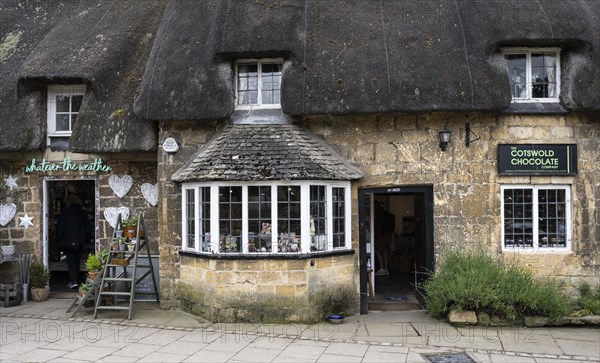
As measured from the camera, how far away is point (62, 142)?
1116 cm

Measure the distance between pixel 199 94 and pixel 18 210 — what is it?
5.02 metres

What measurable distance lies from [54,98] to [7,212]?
2.58m

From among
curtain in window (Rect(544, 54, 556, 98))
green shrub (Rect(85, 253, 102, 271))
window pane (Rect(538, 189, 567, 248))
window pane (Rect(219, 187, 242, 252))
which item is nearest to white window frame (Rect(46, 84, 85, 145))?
green shrub (Rect(85, 253, 102, 271))

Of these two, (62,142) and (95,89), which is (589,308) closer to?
(95,89)

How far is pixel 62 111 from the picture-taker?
1123 cm

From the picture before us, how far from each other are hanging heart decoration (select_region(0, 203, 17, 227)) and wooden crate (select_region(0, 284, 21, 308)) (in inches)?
58.7

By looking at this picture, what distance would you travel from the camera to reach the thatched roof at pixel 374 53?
909 centimetres

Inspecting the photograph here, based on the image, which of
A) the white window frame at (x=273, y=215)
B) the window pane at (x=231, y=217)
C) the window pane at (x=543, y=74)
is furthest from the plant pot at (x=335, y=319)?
the window pane at (x=543, y=74)

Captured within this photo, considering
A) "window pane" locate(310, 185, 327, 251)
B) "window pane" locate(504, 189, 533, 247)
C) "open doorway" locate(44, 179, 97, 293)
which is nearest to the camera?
"window pane" locate(310, 185, 327, 251)

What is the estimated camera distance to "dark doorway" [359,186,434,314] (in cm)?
970

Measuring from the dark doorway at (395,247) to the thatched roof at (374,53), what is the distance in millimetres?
1840

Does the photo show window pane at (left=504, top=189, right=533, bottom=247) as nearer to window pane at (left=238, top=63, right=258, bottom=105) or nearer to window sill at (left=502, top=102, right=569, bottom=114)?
window sill at (left=502, top=102, right=569, bottom=114)

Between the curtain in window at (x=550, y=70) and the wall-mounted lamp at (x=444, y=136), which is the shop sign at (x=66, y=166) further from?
the curtain in window at (x=550, y=70)

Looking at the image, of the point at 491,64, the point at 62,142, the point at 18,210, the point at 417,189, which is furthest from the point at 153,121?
the point at 491,64
